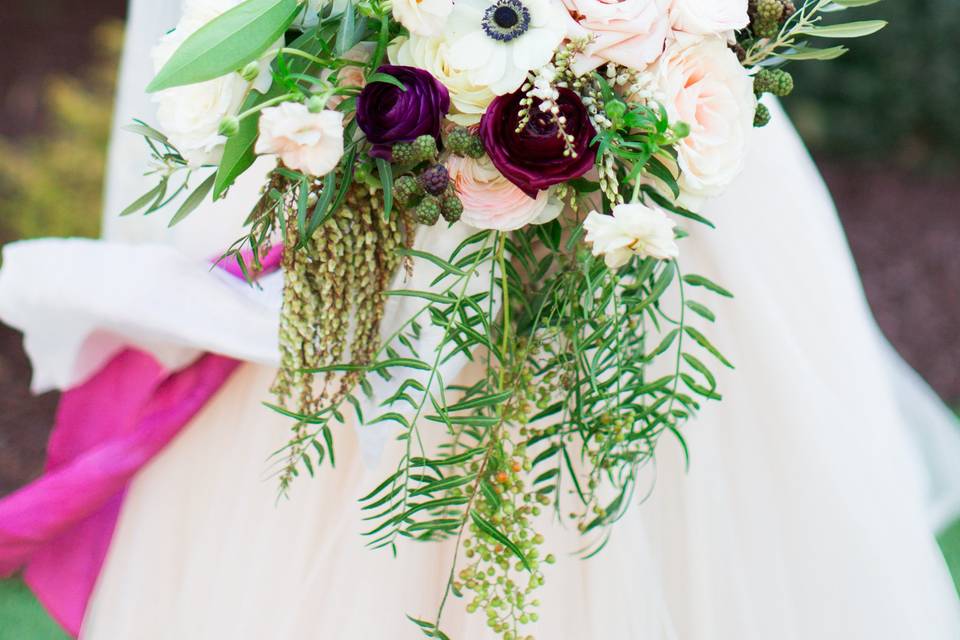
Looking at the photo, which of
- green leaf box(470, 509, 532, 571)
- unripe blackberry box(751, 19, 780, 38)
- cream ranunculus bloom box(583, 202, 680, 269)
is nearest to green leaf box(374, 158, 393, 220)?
cream ranunculus bloom box(583, 202, 680, 269)

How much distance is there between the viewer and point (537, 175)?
Result: 1.00 metres

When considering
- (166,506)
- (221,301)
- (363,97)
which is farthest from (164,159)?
(166,506)

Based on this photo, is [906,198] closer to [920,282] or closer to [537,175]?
[920,282]

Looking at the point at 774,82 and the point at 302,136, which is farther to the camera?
the point at 774,82

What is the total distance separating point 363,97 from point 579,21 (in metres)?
0.25

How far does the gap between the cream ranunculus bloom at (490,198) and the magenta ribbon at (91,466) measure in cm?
44

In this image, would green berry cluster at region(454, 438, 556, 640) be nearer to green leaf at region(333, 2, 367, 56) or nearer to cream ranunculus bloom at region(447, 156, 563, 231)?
cream ranunculus bloom at region(447, 156, 563, 231)

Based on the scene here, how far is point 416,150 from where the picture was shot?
0.99m

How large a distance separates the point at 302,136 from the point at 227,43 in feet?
0.51

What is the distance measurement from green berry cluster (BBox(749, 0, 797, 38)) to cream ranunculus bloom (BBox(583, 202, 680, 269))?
0.34 meters

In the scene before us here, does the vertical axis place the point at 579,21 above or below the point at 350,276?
above

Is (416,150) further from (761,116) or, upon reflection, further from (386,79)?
(761,116)

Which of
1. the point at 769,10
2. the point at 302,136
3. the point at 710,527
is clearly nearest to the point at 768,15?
the point at 769,10

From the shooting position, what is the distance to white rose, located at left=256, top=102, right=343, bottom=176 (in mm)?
894
